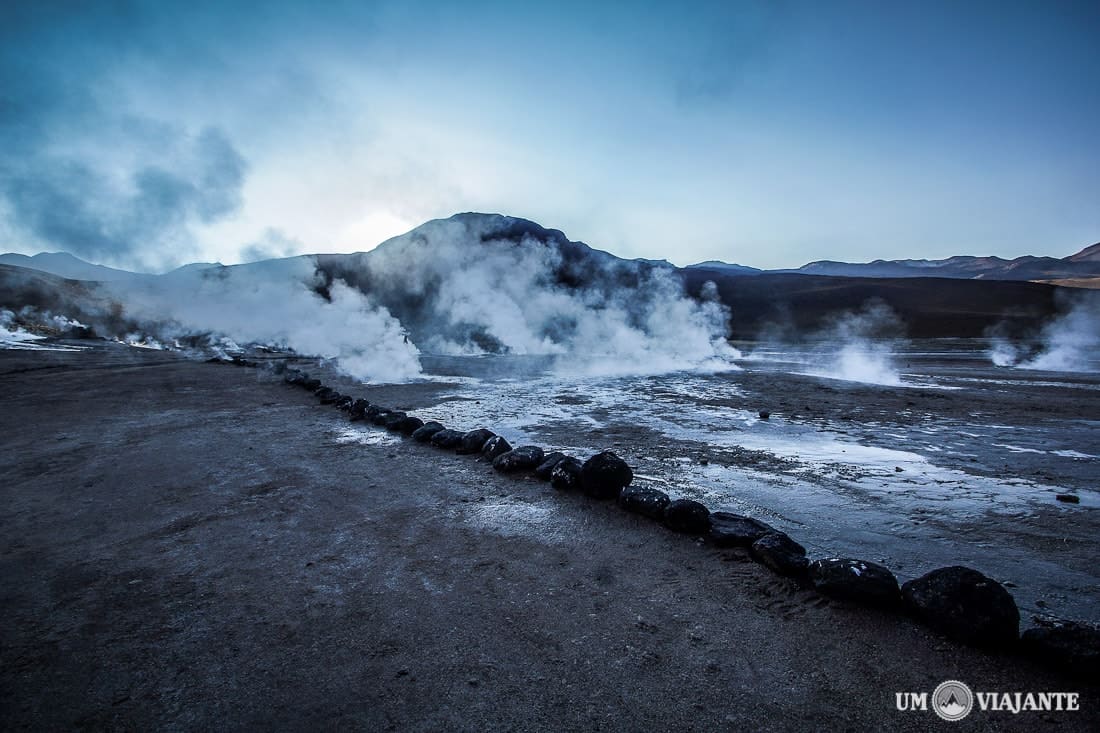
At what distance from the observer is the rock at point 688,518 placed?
4.54 m

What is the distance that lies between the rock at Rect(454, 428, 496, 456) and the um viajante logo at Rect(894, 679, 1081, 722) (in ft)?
19.1

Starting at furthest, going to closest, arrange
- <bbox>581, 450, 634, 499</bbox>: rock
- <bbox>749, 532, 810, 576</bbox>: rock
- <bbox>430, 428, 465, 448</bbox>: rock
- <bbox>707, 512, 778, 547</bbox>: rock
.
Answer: <bbox>430, 428, 465, 448</bbox>: rock → <bbox>581, 450, 634, 499</bbox>: rock → <bbox>707, 512, 778, 547</bbox>: rock → <bbox>749, 532, 810, 576</bbox>: rock

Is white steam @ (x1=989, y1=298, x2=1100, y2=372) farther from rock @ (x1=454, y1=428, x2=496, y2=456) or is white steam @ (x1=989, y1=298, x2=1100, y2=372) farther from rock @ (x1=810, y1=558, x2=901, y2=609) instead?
rock @ (x1=454, y1=428, x2=496, y2=456)

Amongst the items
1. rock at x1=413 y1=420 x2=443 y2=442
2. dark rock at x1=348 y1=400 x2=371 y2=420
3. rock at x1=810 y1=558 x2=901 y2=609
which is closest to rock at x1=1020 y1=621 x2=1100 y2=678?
rock at x1=810 y1=558 x2=901 y2=609

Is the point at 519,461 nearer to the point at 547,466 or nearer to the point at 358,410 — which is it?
→ the point at 547,466

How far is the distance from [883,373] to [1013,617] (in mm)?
21584

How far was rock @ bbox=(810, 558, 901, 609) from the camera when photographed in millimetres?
3303

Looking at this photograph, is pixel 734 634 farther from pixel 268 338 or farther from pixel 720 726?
pixel 268 338

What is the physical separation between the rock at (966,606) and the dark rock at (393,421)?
26.1 feet

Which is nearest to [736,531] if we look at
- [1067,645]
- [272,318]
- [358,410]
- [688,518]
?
[688,518]

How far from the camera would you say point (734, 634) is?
3.03 m

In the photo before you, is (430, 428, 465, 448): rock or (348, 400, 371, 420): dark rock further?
(348, 400, 371, 420): dark rock

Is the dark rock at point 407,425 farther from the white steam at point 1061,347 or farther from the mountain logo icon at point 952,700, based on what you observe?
the white steam at point 1061,347

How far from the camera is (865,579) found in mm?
3340
